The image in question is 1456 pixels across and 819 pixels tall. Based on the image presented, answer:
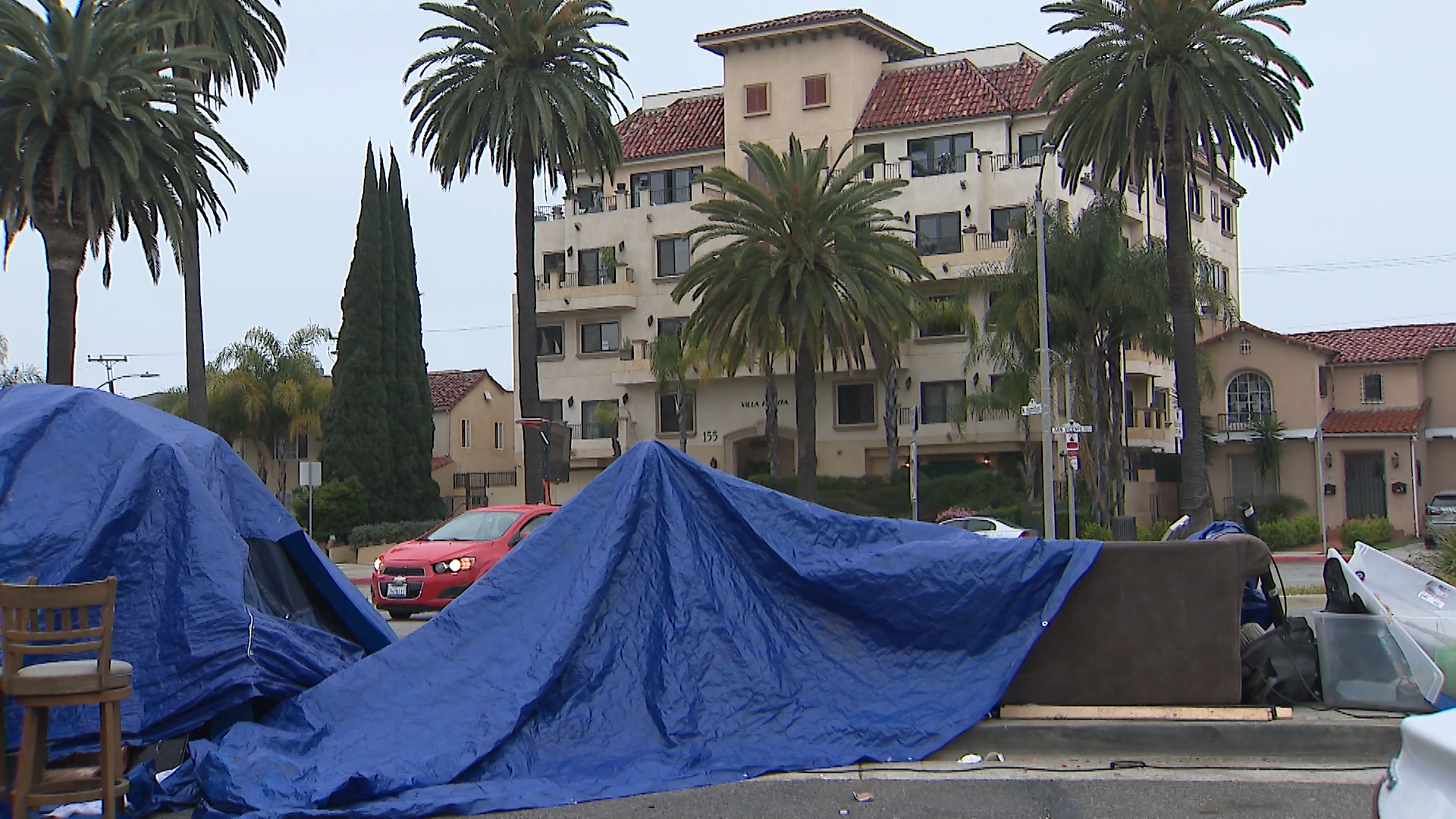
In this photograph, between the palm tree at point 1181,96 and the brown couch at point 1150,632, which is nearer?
the brown couch at point 1150,632

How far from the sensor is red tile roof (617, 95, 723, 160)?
52.2m

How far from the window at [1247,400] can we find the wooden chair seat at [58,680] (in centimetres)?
4693

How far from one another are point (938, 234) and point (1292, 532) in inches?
590

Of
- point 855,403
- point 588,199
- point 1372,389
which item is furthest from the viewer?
point 588,199

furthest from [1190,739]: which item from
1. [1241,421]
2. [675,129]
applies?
[675,129]

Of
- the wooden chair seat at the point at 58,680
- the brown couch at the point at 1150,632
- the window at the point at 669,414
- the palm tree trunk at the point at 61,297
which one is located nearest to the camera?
the wooden chair seat at the point at 58,680

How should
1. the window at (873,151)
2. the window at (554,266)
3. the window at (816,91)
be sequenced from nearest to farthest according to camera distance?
1. the window at (873,151)
2. the window at (816,91)
3. the window at (554,266)

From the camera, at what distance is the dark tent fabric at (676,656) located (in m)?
7.68

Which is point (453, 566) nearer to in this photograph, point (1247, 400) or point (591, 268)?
point (591, 268)

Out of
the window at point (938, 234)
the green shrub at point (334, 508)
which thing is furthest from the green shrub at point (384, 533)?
the window at point (938, 234)

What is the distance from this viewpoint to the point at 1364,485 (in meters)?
47.9

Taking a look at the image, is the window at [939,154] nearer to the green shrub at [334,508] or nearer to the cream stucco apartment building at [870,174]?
the cream stucco apartment building at [870,174]

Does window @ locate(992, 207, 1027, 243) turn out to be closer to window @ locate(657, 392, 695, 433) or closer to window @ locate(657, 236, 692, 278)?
window @ locate(657, 236, 692, 278)

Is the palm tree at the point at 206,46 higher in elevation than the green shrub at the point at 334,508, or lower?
higher
